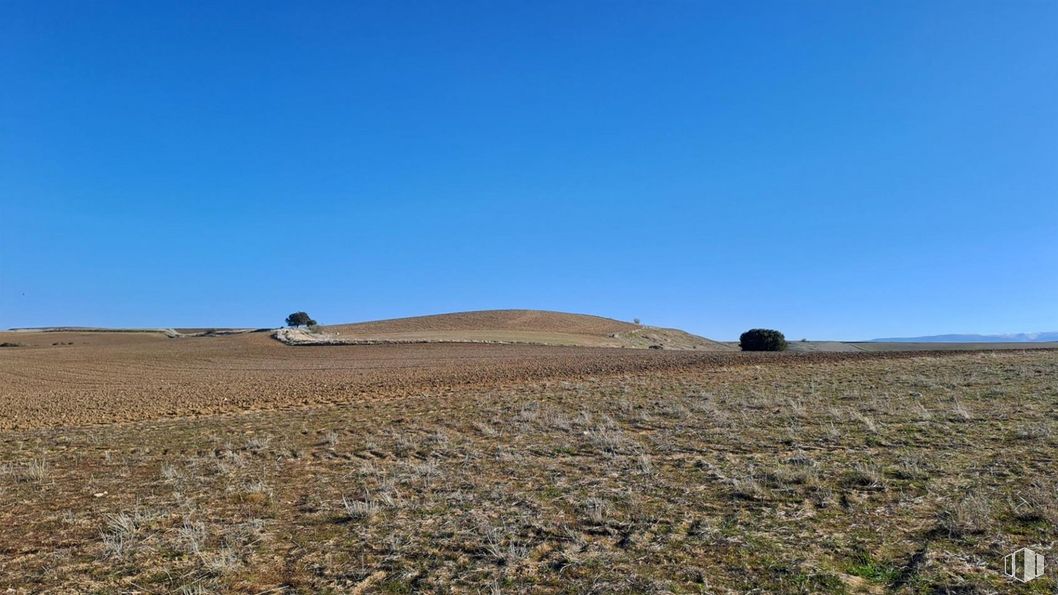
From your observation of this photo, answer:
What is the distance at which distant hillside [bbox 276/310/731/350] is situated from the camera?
196 feet

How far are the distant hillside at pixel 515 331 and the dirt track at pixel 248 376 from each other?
13289 mm

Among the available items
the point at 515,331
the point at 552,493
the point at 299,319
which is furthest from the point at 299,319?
the point at 552,493

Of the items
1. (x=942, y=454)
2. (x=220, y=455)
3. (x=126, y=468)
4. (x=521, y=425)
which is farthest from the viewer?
(x=521, y=425)

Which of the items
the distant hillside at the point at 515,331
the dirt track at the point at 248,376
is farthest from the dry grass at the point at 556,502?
the distant hillside at the point at 515,331

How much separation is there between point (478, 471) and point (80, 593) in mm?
4908

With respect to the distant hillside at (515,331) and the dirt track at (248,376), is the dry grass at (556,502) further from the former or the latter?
the distant hillside at (515,331)

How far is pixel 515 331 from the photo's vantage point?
6762cm

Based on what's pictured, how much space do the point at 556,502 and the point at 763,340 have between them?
2152 inches

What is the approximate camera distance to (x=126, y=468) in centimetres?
966

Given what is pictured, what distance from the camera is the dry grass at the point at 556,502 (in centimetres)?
482

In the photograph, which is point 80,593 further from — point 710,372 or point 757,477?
point 710,372

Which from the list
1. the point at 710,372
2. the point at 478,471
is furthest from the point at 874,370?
the point at 478,471

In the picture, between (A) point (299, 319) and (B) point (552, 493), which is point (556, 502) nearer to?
(B) point (552, 493)

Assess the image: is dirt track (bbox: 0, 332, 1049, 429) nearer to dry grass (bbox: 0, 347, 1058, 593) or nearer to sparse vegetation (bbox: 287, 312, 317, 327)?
dry grass (bbox: 0, 347, 1058, 593)
